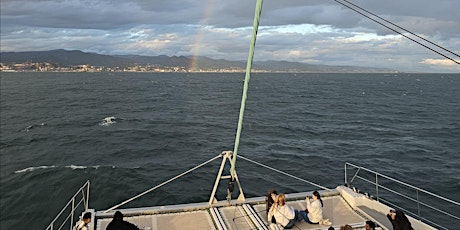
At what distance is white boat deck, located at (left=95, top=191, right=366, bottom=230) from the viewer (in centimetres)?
1030

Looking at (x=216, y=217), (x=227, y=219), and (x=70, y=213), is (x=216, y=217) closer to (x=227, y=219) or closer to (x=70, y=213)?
(x=227, y=219)

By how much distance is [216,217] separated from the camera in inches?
417

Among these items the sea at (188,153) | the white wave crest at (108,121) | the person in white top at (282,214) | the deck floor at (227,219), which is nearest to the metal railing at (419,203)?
the sea at (188,153)

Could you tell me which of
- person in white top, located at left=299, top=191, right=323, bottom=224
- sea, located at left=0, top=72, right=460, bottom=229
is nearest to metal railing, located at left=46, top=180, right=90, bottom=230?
sea, located at left=0, top=72, right=460, bottom=229

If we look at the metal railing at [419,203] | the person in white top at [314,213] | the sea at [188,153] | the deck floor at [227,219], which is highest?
the person in white top at [314,213]

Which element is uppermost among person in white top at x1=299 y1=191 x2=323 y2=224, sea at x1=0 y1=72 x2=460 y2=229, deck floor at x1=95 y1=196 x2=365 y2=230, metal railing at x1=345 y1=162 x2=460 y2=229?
person in white top at x1=299 y1=191 x2=323 y2=224

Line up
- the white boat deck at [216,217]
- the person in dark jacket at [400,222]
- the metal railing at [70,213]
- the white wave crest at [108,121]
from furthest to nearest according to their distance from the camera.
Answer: the white wave crest at [108,121] < the metal railing at [70,213] < the white boat deck at [216,217] < the person in dark jacket at [400,222]

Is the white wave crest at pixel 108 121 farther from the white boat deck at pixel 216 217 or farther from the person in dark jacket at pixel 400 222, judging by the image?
the person in dark jacket at pixel 400 222

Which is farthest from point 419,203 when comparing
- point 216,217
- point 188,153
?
point 188,153

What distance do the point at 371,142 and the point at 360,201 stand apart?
30195 millimetres

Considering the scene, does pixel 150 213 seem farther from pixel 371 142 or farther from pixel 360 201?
pixel 371 142

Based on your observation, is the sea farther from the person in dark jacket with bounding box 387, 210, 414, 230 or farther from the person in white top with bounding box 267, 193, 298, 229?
the person in dark jacket with bounding box 387, 210, 414, 230

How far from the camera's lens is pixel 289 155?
33594 millimetres

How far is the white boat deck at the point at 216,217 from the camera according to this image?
33.8 feet
